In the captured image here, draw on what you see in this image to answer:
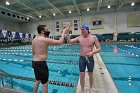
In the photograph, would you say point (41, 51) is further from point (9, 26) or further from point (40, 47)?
point (9, 26)

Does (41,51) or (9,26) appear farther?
(9,26)

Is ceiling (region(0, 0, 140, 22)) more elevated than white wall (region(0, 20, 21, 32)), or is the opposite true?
ceiling (region(0, 0, 140, 22))

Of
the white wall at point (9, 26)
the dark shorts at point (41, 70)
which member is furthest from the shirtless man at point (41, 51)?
the white wall at point (9, 26)

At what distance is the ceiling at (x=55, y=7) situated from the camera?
15430mm

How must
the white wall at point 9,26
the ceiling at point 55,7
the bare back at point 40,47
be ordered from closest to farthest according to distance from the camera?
1. the bare back at point 40,47
2. the ceiling at point 55,7
3. the white wall at point 9,26

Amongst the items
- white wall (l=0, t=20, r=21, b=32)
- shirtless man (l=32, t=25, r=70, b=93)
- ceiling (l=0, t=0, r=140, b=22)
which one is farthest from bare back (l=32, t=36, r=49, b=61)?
white wall (l=0, t=20, r=21, b=32)

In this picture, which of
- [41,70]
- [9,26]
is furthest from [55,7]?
[41,70]

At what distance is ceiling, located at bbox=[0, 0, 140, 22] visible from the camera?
15430 millimetres

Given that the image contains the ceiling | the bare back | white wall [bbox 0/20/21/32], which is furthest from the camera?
white wall [bbox 0/20/21/32]

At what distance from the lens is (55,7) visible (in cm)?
1698

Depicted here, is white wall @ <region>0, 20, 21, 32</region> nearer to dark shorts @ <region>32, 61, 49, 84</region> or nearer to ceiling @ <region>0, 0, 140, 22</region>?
ceiling @ <region>0, 0, 140, 22</region>

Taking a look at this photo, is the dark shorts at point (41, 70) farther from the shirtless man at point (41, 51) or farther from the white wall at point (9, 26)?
the white wall at point (9, 26)

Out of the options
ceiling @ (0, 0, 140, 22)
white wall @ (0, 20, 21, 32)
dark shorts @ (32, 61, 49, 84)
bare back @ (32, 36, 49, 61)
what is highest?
ceiling @ (0, 0, 140, 22)

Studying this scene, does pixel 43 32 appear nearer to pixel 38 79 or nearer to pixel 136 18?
pixel 38 79
